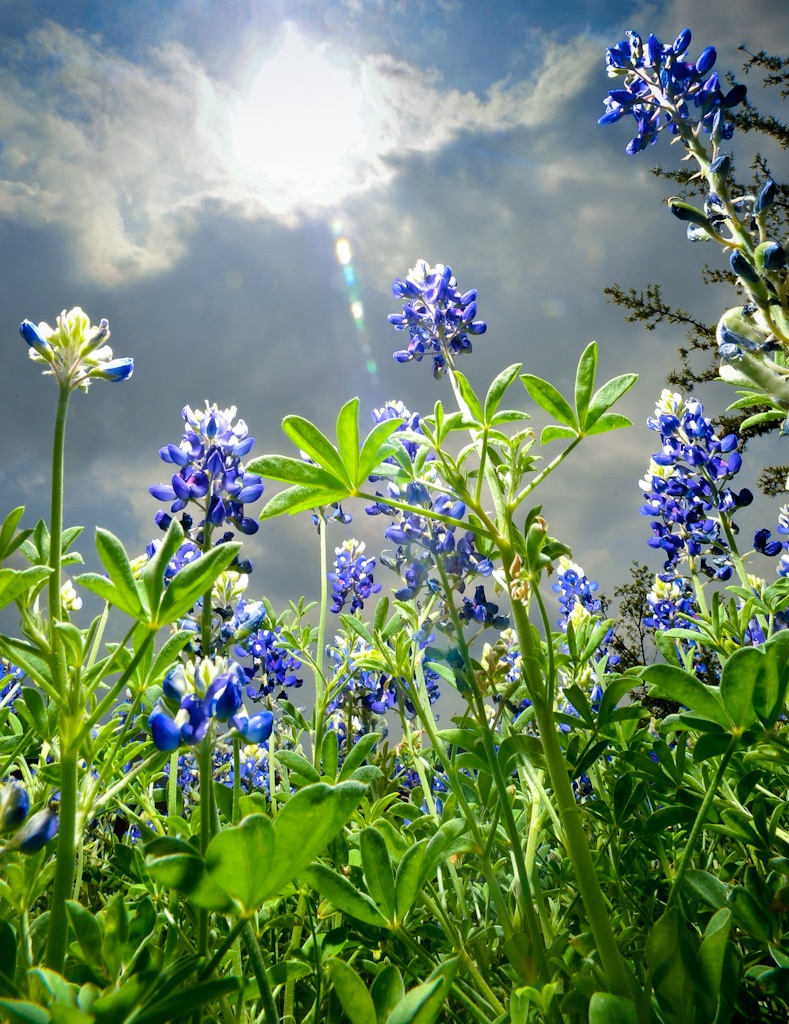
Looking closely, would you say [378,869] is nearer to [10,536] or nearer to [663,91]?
[10,536]

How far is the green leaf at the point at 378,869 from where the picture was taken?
3.56 feet

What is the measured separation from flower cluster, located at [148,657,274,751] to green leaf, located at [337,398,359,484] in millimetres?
445

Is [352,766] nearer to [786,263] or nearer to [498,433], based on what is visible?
[498,433]

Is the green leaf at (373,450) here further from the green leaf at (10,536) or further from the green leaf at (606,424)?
the green leaf at (10,536)

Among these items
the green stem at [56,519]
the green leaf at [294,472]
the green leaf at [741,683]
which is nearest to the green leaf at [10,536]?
the green stem at [56,519]

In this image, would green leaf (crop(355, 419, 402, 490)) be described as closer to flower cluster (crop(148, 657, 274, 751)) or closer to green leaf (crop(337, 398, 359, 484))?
green leaf (crop(337, 398, 359, 484))

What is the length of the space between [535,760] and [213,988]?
0.82 m

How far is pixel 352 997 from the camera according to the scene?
858mm

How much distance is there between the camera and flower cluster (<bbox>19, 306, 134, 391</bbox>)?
117cm

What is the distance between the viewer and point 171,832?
185 cm

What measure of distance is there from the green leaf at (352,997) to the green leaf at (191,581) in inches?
20.4

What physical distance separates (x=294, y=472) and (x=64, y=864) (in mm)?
704

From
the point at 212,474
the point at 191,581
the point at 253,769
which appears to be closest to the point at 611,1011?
the point at 191,581

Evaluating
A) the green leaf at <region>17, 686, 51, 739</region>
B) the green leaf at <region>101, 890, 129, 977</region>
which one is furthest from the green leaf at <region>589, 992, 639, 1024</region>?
the green leaf at <region>17, 686, 51, 739</region>
